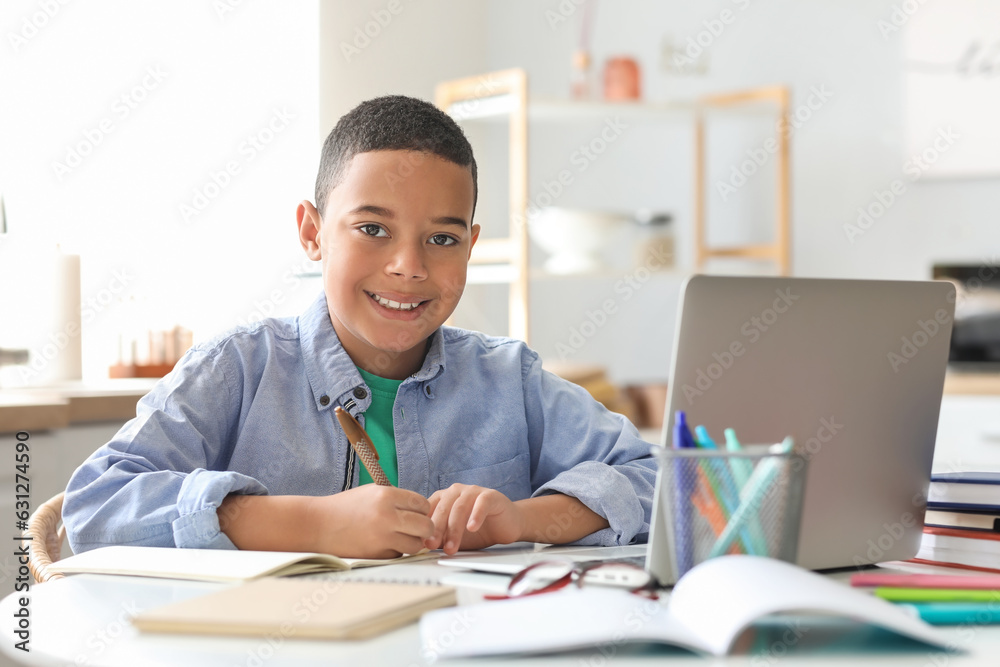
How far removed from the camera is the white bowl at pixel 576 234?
2.60 meters

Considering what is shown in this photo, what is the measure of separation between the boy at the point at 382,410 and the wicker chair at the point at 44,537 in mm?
65

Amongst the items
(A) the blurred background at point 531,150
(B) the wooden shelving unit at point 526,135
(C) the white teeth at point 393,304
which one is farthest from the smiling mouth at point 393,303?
(B) the wooden shelving unit at point 526,135

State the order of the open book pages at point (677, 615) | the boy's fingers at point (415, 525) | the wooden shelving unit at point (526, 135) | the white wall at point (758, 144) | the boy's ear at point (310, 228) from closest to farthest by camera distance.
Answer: the open book pages at point (677, 615)
the boy's fingers at point (415, 525)
the boy's ear at point (310, 228)
the wooden shelving unit at point (526, 135)
the white wall at point (758, 144)

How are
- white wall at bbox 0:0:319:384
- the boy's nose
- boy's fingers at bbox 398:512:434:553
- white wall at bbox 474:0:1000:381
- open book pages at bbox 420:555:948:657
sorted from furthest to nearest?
white wall at bbox 474:0:1000:381 < white wall at bbox 0:0:319:384 < the boy's nose < boy's fingers at bbox 398:512:434:553 < open book pages at bbox 420:555:948:657

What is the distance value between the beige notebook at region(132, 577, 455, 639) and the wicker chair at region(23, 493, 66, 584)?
336 mm

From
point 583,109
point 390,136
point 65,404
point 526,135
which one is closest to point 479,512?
point 390,136

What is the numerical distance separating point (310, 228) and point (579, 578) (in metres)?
0.68

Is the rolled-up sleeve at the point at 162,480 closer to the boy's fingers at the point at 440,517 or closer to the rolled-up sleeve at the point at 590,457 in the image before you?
the boy's fingers at the point at 440,517

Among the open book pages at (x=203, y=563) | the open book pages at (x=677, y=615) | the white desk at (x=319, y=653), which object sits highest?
the open book pages at (x=677, y=615)

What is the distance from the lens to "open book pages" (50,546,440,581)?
0.71 metres

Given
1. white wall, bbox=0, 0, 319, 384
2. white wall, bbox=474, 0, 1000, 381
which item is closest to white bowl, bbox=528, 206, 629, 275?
white wall, bbox=474, 0, 1000, 381

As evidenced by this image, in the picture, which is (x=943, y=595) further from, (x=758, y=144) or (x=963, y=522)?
(x=758, y=144)

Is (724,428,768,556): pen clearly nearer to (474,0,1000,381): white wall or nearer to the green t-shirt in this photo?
the green t-shirt

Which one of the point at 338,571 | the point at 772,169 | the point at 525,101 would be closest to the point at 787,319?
the point at 338,571
